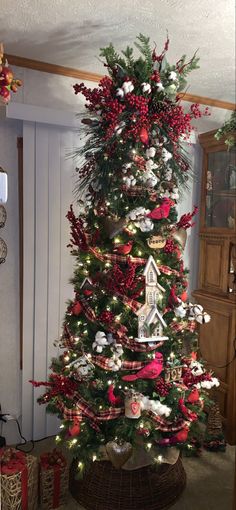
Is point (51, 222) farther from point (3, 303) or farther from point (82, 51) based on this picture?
point (82, 51)

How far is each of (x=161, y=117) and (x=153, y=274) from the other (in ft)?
2.51

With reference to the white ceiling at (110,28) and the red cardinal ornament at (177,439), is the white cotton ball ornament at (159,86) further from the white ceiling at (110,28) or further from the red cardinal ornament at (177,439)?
the red cardinal ornament at (177,439)

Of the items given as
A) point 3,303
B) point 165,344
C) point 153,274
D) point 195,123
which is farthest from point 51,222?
point 195,123

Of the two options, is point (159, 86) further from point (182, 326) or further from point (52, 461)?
point (52, 461)

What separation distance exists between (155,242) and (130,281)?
0.23 metres

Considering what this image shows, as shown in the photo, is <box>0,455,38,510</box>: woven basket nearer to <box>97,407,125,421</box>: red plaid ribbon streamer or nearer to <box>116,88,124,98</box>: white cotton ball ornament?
<box>97,407,125,421</box>: red plaid ribbon streamer

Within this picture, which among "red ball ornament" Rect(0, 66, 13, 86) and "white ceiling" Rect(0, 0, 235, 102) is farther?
"white ceiling" Rect(0, 0, 235, 102)

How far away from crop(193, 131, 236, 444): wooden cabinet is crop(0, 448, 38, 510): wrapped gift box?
4.36ft

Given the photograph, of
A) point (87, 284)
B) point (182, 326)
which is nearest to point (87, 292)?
point (87, 284)

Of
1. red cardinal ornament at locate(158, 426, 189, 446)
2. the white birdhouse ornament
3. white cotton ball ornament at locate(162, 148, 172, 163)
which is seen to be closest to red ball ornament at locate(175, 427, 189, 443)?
red cardinal ornament at locate(158, 426, 189, 446)

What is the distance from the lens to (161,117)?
193cm

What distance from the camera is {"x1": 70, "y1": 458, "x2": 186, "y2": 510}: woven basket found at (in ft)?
6.40

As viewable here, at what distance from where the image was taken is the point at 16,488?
6.34ft

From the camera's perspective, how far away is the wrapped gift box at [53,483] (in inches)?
79.3
